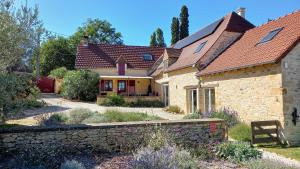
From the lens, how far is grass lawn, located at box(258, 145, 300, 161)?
10261 mm

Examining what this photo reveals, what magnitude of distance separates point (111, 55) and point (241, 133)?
77.6 ft

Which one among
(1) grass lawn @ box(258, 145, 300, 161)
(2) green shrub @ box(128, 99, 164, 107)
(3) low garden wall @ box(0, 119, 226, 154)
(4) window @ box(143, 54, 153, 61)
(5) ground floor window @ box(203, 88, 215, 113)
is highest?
(4) window @ box(143, 54, 153, 61)

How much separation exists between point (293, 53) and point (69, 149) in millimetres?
9850

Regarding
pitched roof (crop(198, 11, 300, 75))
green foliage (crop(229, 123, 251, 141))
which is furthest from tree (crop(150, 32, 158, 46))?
green foliage (crop(229, 123, 251, 141))

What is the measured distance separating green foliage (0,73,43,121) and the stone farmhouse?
961 cm

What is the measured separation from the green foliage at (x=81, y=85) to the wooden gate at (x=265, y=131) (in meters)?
20.1

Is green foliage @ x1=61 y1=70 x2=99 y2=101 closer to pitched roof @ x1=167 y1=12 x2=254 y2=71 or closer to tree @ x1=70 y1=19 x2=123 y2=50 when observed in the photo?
pitched roof @ x1=167 y1=12 x2=254 y2=71

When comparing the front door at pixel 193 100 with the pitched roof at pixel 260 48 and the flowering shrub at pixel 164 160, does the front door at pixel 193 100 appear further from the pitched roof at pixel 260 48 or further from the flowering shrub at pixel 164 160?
the flowering shrub at pixel 164 160

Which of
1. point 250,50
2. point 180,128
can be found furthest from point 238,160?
point 250,50

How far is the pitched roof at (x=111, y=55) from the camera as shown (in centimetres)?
3256

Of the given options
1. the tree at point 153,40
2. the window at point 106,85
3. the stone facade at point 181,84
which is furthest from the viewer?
the tree at point 153,40

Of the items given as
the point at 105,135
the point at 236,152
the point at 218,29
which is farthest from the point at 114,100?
the point at 236,152

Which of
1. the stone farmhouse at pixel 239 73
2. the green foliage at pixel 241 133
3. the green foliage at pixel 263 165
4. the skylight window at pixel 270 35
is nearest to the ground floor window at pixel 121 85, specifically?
the stone farmhouse at pixel 239 73

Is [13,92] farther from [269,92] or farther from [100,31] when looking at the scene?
[100,31]
